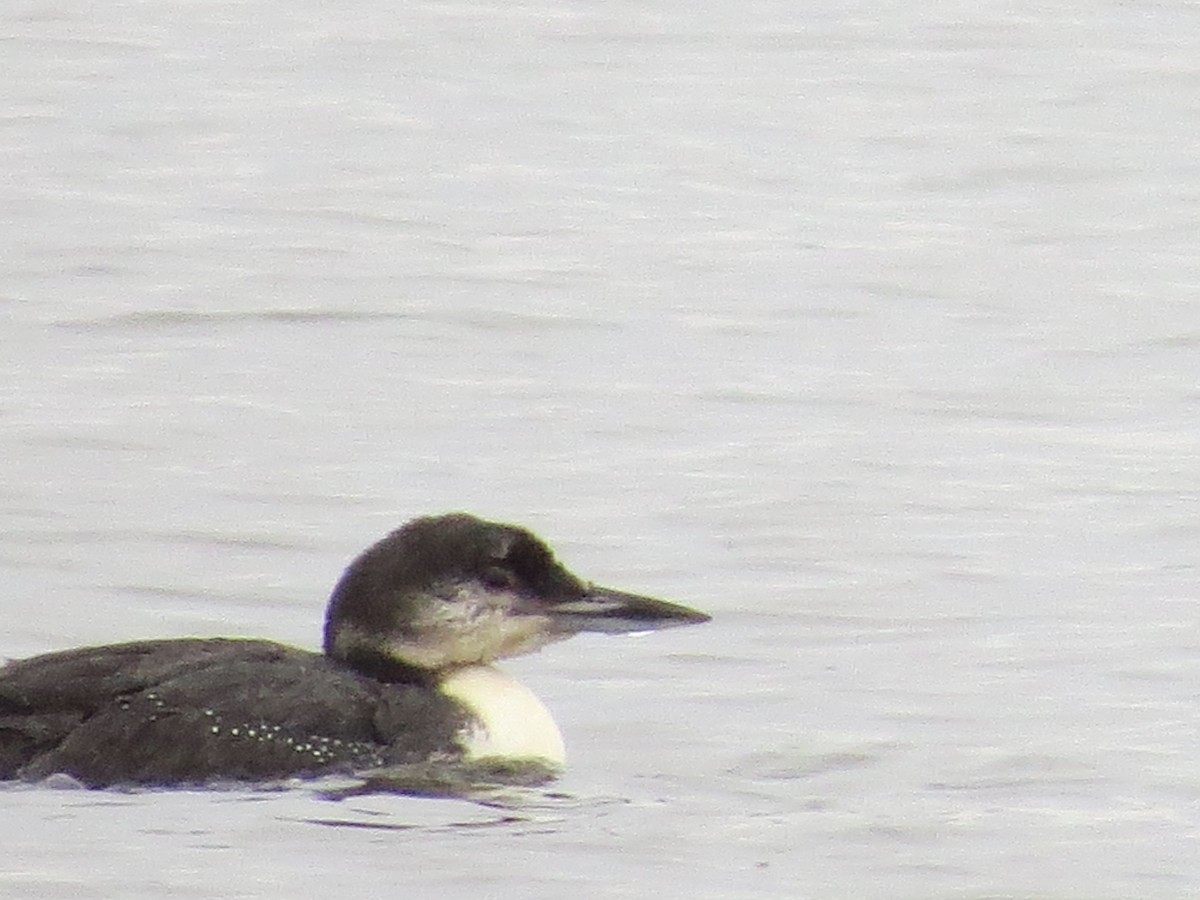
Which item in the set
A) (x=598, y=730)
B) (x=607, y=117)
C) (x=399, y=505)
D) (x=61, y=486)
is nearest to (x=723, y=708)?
(x=598, y=730)

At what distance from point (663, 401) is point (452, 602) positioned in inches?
171

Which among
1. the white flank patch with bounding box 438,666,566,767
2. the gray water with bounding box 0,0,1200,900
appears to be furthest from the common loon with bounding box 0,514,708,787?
the gray water with bounding box 0,0,1200,900

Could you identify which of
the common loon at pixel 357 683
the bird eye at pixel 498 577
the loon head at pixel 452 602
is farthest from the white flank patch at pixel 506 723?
the bird eye at pixel 498 577

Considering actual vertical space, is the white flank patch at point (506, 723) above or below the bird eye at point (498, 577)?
below

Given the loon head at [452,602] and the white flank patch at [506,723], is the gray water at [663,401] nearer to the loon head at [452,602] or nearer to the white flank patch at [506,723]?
the white flank patch at [506,723]

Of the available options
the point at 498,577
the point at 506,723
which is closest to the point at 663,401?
the point at 498,577

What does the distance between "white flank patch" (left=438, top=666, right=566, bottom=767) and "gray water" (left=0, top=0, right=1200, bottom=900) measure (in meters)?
0.15

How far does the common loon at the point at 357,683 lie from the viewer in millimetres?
7992

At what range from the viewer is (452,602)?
8492 millimetres

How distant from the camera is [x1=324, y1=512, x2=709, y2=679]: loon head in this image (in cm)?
843

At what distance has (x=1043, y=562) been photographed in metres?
10.6

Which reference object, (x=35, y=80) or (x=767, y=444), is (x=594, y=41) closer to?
(x=35, y=80)

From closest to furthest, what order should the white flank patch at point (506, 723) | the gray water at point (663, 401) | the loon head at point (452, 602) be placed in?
the gray water at point (663, 401) → the white flank patch at point (506, 723) → the loon head at point (452, 602)

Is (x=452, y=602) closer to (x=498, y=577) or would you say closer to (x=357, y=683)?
(x=498, y=577)
